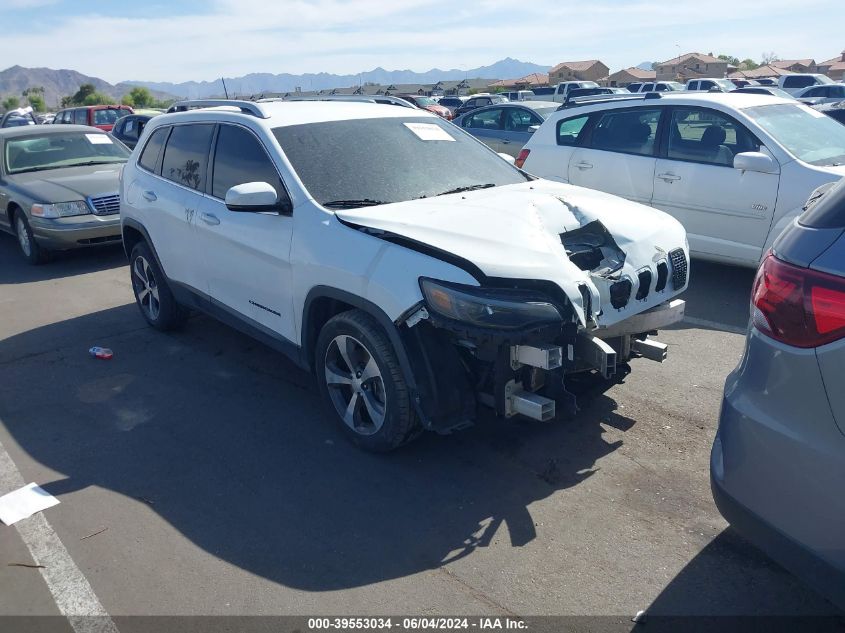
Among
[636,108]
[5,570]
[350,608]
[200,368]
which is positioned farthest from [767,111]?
[5,570]

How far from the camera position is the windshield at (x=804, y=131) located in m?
6.55

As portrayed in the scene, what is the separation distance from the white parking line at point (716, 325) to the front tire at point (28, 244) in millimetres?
7834

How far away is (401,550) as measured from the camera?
333 centimetres

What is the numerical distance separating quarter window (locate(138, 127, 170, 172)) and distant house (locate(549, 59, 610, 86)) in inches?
2200

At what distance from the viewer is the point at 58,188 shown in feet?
31.2

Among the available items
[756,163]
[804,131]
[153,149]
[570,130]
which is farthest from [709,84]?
[153,149]

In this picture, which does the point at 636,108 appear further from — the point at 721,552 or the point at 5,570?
the point at 5,570

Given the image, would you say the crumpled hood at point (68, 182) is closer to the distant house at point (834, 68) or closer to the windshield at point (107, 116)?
the windshield at point (107, 116)

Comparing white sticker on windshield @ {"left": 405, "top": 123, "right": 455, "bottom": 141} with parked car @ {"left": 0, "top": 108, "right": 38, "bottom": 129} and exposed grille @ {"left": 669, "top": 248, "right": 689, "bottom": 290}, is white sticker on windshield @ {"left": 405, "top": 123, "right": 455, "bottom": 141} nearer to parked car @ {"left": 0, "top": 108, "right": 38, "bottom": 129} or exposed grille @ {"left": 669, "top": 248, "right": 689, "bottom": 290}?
exposed grille @ {"left": 669, "top": 248, "right": 689, "bottom": 290}

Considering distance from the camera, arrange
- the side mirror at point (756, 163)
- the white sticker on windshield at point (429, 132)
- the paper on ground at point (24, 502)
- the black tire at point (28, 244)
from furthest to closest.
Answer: the black tire at point (28, 244) < the side mirror at point (756, 163) < the white sticker on windshield at point (429, 132) < the paper on ground at point (24, 502)

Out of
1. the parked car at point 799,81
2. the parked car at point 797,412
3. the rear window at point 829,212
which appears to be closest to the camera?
the parked car at point 797,412

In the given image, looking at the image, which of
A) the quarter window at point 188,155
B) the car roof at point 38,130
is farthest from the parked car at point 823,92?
the quarter window at point 188,155

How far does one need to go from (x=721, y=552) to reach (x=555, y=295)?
1339 millimetres

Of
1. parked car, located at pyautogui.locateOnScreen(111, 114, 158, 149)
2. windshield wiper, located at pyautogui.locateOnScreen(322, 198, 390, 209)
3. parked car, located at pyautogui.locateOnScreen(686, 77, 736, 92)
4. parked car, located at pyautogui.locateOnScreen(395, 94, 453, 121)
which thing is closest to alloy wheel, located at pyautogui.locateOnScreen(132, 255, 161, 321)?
windshield wiper, located at pyautogui.locateOnScreen(322, 198, 390, 209)
